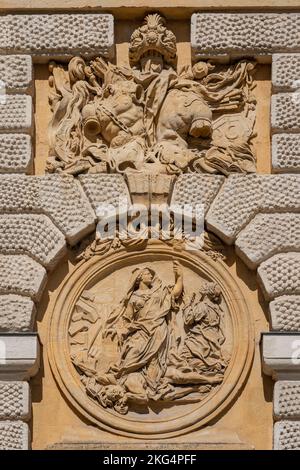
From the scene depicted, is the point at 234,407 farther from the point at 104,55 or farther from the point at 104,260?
the point at 104,55

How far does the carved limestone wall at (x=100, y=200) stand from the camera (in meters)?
15.8

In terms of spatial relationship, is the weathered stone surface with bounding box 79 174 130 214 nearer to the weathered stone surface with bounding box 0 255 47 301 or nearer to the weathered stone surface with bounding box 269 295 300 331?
the weathered stone surface with bounding box 0 255 47 301

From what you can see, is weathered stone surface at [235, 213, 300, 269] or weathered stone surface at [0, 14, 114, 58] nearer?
weathered stone surface at [235, 213, 300, 269]

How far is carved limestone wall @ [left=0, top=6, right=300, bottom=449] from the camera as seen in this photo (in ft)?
51.9

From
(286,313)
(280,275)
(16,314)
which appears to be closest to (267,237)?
(280,275)

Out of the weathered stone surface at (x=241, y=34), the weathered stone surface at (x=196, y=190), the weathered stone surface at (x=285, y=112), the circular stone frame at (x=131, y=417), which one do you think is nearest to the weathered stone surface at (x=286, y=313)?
the circular stone frame at (x=131, y=417)

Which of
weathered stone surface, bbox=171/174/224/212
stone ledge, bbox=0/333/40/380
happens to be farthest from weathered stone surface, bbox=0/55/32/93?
stone ledge, bbox=0/333/40/380

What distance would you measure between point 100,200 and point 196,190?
0.73 meters

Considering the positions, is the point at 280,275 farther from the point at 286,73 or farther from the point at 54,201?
the point at 54,201

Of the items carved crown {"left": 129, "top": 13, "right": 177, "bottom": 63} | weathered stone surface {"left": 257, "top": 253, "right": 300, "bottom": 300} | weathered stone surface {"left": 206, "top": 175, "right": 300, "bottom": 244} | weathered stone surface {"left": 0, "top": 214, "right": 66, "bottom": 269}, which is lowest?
weathered stone surface {"left": 257, "top": 253, "right": 300, "bottom": 300}

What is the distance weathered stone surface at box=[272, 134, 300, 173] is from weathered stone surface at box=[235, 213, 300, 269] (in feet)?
1.26

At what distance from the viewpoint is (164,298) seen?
16172mm

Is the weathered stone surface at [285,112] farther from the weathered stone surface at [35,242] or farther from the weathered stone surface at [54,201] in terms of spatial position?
the weathered stone surface at [35,242]
